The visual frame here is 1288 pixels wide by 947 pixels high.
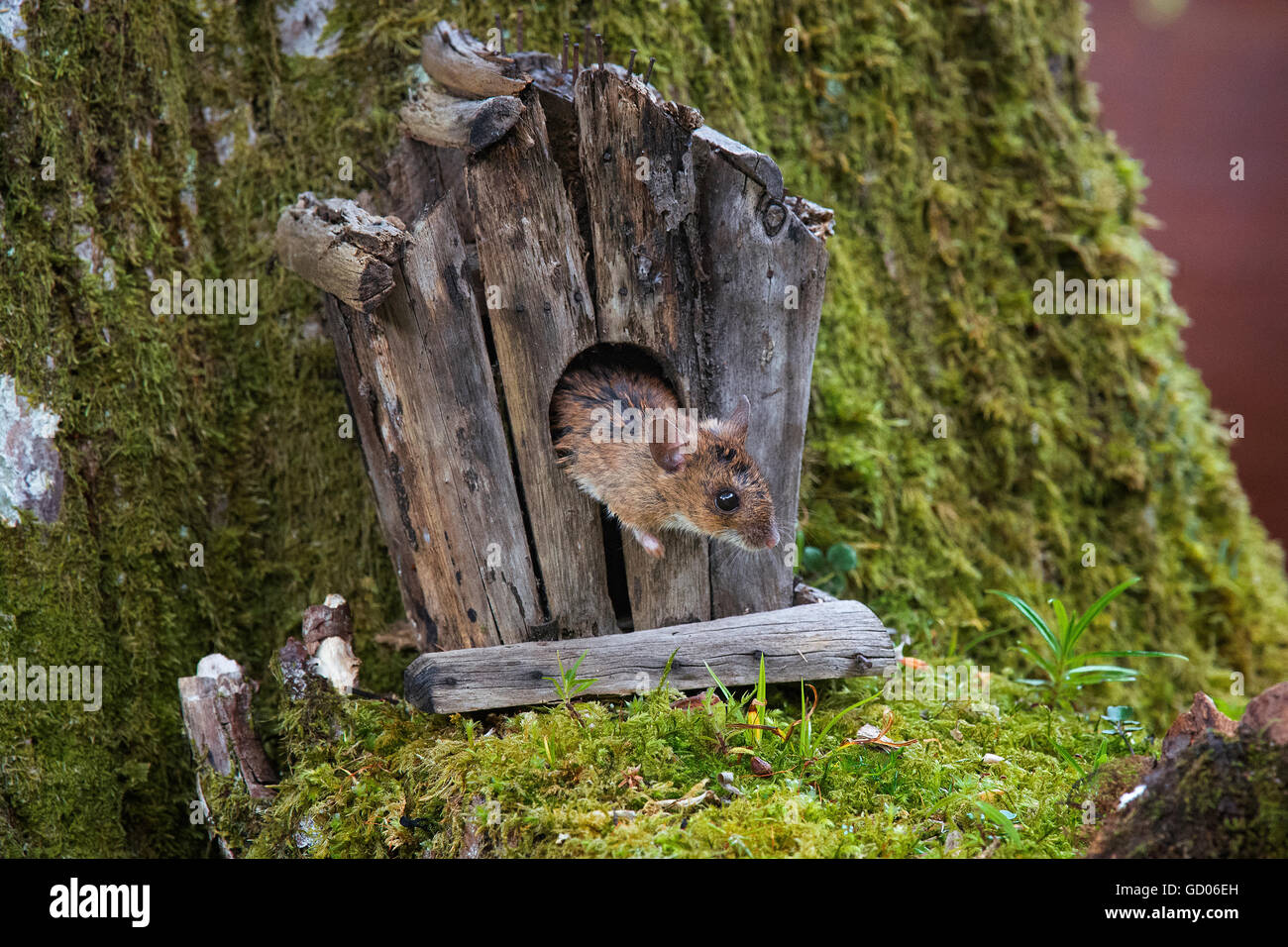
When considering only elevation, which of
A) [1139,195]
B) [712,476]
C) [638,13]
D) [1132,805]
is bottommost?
[1132,805]

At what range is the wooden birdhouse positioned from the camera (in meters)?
3.30

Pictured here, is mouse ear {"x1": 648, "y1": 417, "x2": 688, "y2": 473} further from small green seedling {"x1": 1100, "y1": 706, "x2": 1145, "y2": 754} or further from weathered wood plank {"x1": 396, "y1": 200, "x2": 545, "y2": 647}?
small green seedling {"x1": 1100, "y1": 706, "x2": 1145, "y2": 754}

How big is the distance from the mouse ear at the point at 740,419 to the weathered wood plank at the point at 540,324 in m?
0.58

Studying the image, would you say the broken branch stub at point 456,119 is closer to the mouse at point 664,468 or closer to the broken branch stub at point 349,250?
the broken branch stub at point 349,250

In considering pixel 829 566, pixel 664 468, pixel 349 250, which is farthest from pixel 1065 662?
pixel 349 250

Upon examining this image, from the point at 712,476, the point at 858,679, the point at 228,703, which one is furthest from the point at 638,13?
the point at 228,703

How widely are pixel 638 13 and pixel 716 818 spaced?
3.57 meters

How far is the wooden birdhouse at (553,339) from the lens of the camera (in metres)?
3.30

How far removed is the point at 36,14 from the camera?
3.92 metres

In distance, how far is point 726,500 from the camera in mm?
3494

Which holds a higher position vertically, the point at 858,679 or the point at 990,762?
the point at 858,679

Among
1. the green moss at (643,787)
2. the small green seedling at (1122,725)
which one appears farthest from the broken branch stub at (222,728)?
the small green seedling at (1122,725)

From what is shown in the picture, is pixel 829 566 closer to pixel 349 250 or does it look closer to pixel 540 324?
pixel 540 324
